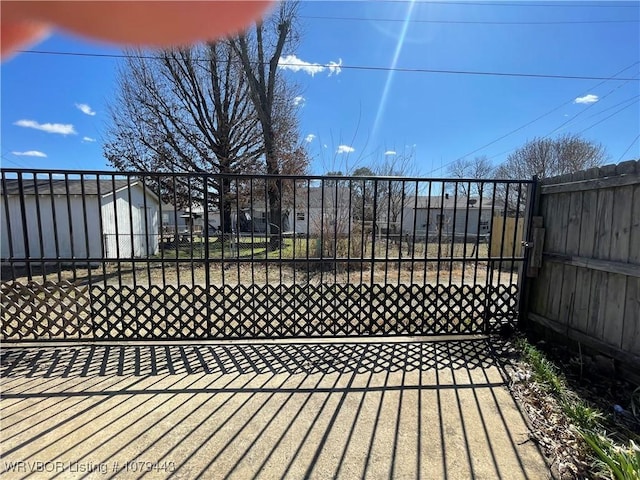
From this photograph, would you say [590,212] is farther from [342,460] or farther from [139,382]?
[139,382]

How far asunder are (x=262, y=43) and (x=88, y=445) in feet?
49.0

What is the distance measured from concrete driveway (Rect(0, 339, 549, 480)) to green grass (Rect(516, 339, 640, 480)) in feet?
1.01

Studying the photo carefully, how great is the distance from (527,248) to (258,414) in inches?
136

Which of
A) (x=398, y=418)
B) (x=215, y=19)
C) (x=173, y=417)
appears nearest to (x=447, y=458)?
(x=398, y=418)

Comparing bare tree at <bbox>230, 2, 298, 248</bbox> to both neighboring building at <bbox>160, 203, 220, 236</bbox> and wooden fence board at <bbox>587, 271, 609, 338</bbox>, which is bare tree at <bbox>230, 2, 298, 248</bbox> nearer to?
neighboring building at <bbox>160, 203, 220, 236</bbox>

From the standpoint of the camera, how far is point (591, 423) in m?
2.16

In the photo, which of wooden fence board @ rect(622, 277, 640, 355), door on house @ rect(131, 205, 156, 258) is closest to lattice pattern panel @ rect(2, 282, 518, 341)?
wooden fence board @ rect(622, 277, 640, 355)

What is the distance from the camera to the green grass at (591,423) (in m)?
1.69

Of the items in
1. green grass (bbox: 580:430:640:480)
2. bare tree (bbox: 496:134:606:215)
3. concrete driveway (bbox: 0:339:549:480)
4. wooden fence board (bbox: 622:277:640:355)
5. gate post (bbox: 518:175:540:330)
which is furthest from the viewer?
bare tree (bbox: 496:134:606:215)

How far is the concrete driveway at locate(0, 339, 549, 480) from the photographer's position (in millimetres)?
1879

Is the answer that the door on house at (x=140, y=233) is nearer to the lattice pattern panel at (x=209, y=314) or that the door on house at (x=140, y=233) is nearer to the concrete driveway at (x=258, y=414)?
the lattice pattern panel at (x=209, y=314)

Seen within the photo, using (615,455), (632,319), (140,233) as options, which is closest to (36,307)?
(615,455)

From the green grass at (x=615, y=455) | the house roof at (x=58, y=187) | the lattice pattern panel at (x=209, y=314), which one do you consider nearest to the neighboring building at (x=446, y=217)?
the lattice pattern panel at (x=209, y=314)

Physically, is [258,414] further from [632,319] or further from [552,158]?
[552,158]
